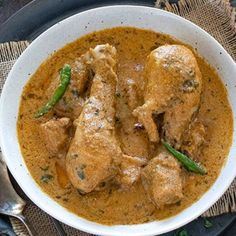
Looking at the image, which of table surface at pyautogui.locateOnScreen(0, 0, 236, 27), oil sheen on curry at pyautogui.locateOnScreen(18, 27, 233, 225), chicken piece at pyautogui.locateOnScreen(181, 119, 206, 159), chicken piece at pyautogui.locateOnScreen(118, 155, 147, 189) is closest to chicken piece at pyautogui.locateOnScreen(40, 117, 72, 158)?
oil sheen on curry at pyautogui.locateOnScreen(18, 27, 233, 225)

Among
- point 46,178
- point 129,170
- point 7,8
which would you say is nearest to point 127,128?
point 129,170

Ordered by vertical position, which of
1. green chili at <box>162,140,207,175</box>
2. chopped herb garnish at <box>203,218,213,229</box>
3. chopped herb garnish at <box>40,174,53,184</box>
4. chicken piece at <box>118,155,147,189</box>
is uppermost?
green chili at <box>162,140,207,175</box>

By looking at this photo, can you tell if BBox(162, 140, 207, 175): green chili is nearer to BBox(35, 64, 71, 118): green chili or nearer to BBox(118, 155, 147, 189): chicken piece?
BBox(118, 155, 147, 189): chicken piece

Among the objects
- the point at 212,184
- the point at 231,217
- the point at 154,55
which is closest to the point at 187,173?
the point at 212,184

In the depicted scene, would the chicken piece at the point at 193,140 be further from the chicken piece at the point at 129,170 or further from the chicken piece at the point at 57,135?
the chicken piece at the point at 57,135

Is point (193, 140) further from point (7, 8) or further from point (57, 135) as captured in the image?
point (7, 8)

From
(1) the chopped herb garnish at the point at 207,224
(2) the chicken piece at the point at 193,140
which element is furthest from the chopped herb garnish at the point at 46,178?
(1) the chopped herb garnish at the point at 207,224
